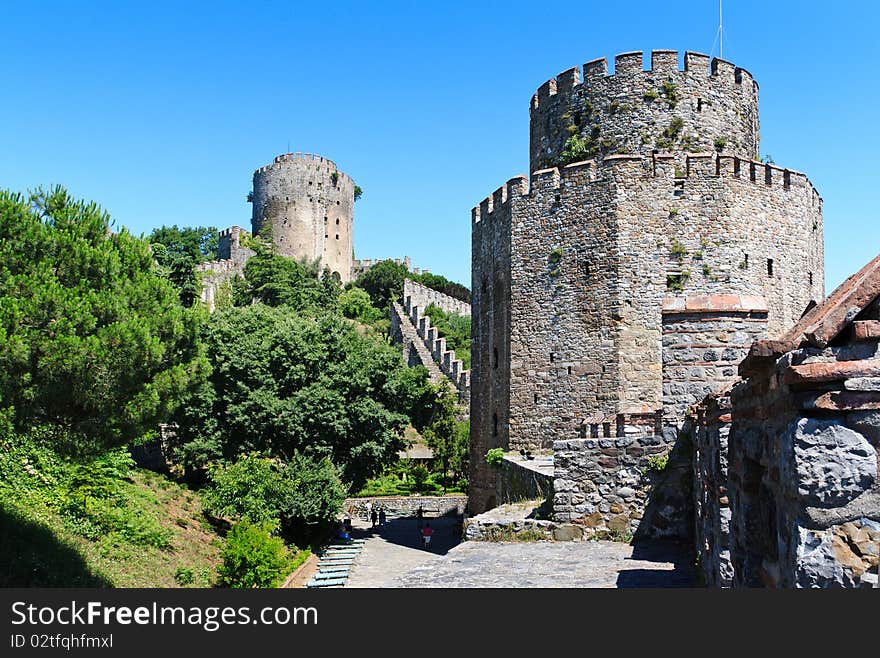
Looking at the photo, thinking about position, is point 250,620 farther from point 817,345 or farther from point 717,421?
point 717,421

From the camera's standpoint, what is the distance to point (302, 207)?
6269 cm

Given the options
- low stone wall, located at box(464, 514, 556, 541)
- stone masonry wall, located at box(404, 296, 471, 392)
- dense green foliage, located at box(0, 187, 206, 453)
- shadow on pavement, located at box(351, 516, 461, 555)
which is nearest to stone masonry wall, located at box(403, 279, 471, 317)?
stone masonry wall, located at box(404, 296, 471, 392)

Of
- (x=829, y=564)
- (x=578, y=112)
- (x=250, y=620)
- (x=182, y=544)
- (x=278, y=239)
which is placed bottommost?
(x=182, y=544)

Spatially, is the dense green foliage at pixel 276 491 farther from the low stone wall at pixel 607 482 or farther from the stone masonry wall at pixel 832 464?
the stone masonry wall at pixel 832 464

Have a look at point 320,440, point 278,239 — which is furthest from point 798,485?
point 278,239

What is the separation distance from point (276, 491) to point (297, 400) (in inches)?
124

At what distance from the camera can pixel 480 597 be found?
4238 millimetres

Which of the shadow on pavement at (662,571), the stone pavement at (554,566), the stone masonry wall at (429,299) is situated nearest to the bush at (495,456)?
the stone pavement at (554,566)

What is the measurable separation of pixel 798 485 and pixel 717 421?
2.85m

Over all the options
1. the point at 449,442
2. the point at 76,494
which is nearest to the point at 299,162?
the point at 449,442

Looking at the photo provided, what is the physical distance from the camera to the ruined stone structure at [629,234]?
19.2 meters

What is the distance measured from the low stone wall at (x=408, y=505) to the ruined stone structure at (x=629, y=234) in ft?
34.8

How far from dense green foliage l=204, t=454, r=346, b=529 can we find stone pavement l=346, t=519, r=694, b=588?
1169 cm

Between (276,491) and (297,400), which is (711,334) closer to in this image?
(276,491)
